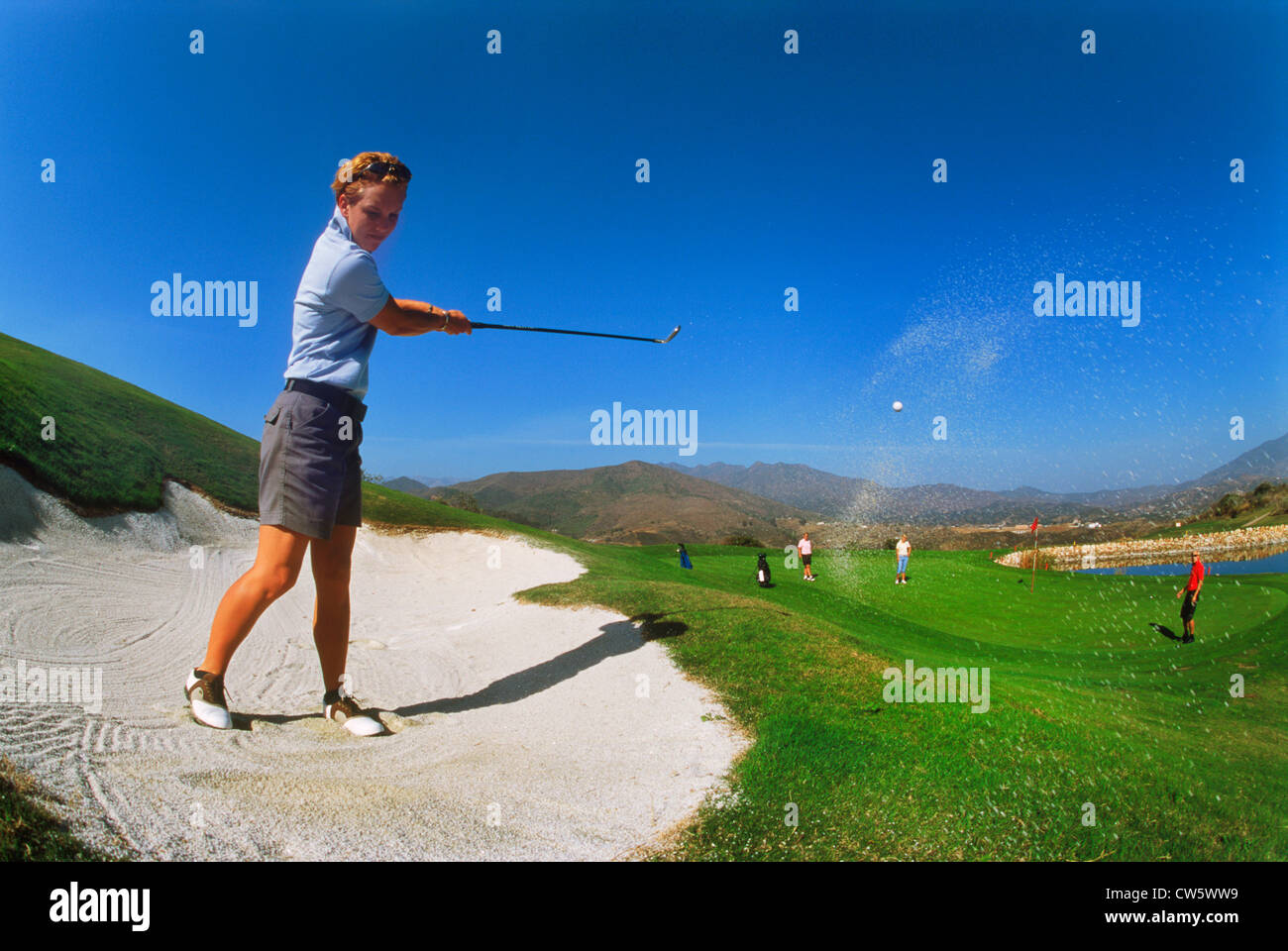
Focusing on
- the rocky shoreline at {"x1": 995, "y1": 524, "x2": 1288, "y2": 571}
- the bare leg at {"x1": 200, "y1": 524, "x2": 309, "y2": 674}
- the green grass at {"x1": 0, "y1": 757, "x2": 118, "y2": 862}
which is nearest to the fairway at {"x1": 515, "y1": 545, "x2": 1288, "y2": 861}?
the green grass at {"x1": 0, "y1": 757, "x2": 118, "y2": 862}

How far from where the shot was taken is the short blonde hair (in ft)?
13.0

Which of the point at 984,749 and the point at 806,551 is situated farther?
the point at 806,551

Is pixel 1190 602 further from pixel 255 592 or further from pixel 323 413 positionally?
pixel 255 592

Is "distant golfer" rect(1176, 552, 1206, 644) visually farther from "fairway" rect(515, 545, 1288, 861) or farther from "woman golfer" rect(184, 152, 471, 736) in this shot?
"woman golfer" rect(184, 152, 471, 736)

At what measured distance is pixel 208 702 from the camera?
3.71 metres

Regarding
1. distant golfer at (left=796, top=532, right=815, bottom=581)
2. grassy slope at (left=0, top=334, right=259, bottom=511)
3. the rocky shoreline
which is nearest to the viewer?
grassy slope at (left=0, top=334, right=259, bottom=511)

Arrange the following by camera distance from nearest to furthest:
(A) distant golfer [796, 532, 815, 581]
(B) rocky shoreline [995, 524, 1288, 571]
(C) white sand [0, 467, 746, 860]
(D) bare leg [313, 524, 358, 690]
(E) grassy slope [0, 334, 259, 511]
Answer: (C) white sand [0, 467, 746, 860] → (D) bare leg [313, 524, 358, 690] → (E) grassy slope [0, 334, 259, 511] → (A) distant golfer [796, 532, 815, 581] → (B) rocky shoreline [995, 524, 1288, 571]

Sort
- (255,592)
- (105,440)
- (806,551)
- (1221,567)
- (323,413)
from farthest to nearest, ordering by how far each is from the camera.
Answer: (1221,567) < (806,551) < (105,440) < (323,413) < (255,592)

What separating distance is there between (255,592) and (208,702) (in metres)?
0.78

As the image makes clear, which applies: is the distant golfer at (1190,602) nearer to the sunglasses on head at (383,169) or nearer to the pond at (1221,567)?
the pond at (1221,567)

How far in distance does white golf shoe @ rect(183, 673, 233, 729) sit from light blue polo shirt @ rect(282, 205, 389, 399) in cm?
194

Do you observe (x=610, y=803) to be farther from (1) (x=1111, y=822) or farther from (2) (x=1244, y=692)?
(2) (x=1244, y=692)

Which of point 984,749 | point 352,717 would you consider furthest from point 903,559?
point 352,717
